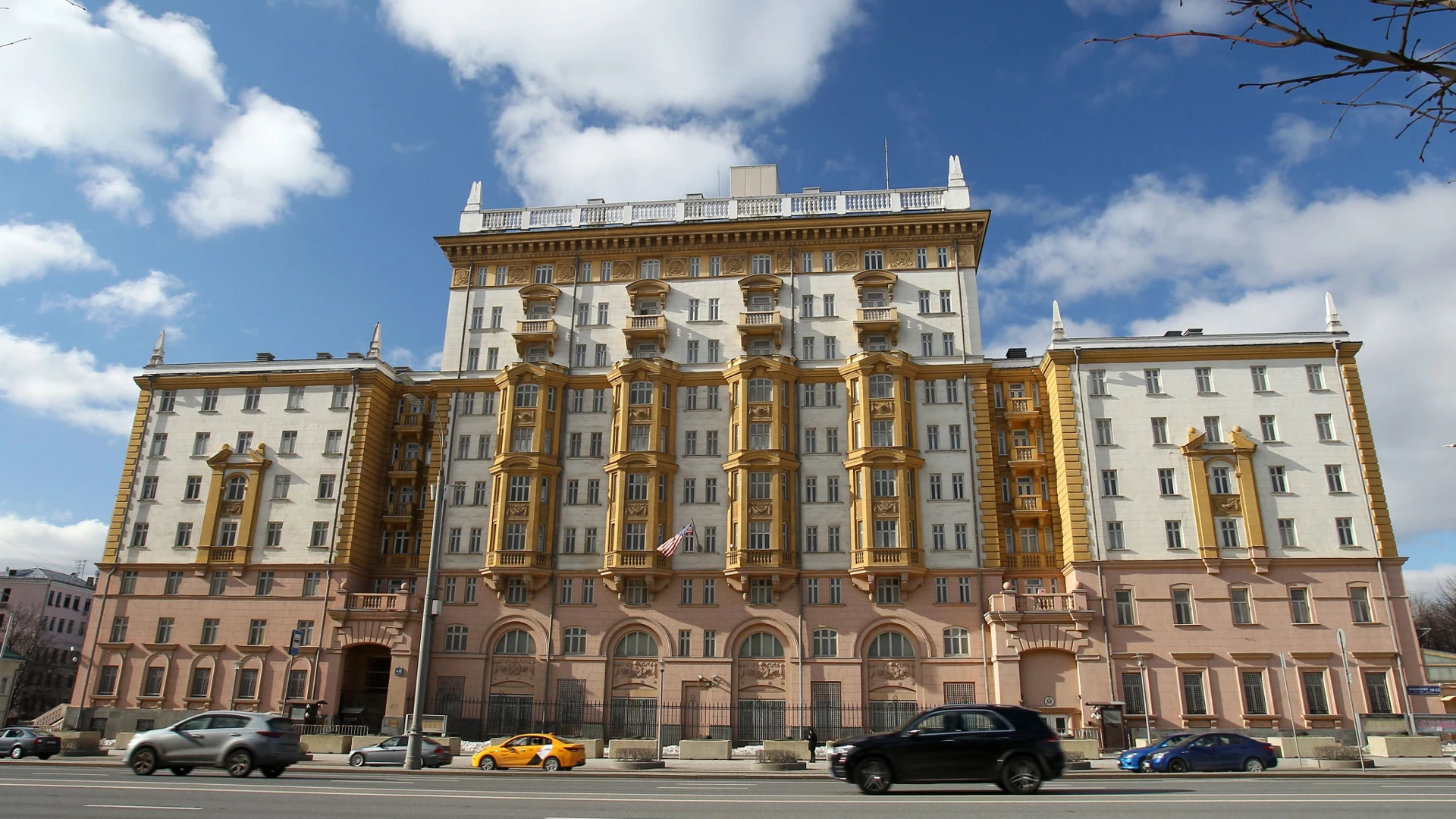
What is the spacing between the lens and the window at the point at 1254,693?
48.2 m

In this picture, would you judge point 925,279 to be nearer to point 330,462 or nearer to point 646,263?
point 646,263

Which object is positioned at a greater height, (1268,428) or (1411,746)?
(1268,428)

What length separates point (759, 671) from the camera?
2076 inches

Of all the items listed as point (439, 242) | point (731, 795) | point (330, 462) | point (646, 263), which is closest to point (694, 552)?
point (646, 263)

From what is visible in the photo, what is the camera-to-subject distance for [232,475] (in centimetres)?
5881

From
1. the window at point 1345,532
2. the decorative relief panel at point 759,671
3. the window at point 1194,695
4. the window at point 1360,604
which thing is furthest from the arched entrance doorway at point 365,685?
the window at point 1345,532

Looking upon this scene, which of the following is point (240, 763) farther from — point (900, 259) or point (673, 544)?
point (900, 259)

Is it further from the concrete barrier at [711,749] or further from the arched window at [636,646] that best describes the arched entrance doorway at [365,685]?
the concrete barrier at [711,749]

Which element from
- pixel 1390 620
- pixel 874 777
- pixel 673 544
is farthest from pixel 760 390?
pixel 874 777

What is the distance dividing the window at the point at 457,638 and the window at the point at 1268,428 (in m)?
47.4

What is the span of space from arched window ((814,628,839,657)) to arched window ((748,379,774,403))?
46.2 ft

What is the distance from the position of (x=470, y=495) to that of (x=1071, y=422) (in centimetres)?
3658

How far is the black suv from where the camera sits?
63.9 feet

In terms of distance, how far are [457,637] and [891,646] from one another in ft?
83.2
